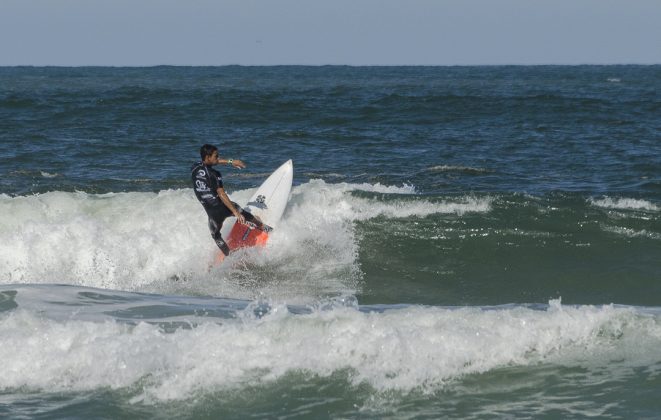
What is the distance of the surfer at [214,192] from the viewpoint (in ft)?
33.4

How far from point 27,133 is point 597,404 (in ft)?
64.0

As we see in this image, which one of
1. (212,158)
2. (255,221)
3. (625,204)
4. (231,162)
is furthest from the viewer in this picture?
(625,204)

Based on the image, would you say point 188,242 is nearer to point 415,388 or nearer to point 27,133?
point 415,388

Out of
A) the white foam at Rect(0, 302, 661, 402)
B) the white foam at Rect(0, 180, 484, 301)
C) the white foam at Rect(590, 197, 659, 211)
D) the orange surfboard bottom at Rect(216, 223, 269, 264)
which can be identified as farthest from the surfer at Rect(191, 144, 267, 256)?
the white foam at Rect(590, 197, 659, 211)

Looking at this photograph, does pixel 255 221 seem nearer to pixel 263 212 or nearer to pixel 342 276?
pixel 263 212

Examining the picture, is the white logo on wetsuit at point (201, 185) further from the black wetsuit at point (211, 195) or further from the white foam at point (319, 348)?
the white foam at point (319, 348)

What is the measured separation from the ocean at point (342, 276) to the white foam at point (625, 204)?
7 cm

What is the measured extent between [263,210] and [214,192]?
4.59ft

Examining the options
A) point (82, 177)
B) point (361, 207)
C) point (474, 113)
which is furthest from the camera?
point (474, 113)

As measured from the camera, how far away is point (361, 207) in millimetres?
12898

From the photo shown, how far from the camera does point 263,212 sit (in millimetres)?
11734

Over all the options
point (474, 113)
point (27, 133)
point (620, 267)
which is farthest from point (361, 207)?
point (474, 113)

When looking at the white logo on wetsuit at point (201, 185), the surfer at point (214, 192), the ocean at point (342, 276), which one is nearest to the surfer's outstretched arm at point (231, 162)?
the surfer at point (214, 192)

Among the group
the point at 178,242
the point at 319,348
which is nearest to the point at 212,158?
the point at 178,242
